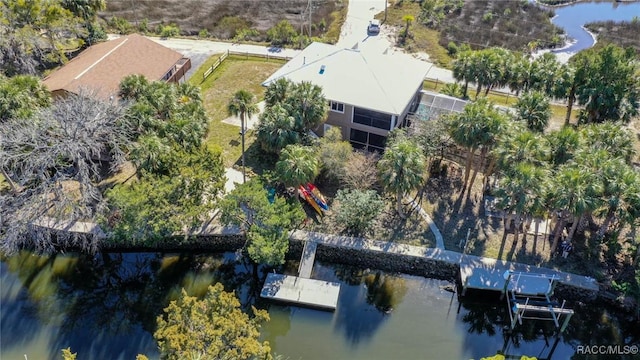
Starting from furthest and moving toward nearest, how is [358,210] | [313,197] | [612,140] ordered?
[313,197] → [358,210] → [612,140]

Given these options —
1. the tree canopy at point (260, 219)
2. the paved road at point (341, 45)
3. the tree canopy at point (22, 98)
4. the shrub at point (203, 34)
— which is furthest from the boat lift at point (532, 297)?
the shrub at point (203, 34)

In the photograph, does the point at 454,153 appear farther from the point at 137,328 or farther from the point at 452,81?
the point at 137,328

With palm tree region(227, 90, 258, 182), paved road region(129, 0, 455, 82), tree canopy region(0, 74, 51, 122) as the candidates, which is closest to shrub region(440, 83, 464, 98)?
paved road region(129, 0, 455, 82)

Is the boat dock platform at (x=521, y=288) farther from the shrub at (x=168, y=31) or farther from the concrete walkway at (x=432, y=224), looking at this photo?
the shrub at (x=168, y=31)

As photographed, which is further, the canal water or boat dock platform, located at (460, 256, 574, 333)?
boat dock platform, located at (460, 256, 574, 333)

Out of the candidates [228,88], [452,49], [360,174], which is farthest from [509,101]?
[228,88]

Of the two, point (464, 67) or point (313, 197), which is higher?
point (464, 67)

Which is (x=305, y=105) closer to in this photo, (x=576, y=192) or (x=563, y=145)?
(x=563, y=145)

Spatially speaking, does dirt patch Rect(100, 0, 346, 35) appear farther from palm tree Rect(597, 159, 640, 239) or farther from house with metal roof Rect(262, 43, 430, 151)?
palm tree Rect(597, 159, 640, 239)
